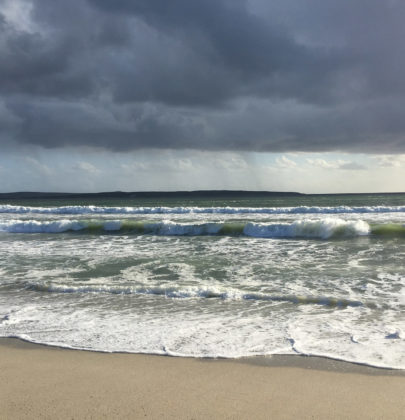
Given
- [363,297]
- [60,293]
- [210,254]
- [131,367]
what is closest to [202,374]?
[131,367]

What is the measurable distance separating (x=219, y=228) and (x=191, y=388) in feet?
51.4

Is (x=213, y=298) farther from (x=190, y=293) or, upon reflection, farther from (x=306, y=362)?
(x=306, y=362)

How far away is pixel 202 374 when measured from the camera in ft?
12.7

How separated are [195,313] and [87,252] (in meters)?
7.90

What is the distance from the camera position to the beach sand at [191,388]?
3.16 m

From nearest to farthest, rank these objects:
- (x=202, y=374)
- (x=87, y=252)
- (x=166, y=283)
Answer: (x=202, y=374)
(x=166, y=283)
(x=87, y=252)

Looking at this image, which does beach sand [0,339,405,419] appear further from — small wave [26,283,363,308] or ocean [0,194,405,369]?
small wave [26,283,363,308]

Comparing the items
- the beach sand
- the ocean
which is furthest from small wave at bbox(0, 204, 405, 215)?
the beach sand

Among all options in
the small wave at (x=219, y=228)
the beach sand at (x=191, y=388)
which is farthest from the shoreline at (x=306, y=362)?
the small wave at (x=219, y=228)

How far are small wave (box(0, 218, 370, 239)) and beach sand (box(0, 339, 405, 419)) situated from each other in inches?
508

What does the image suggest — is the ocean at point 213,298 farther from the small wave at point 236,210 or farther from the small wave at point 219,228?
the small wave at point 236,210

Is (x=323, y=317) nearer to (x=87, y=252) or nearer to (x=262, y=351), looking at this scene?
(x=262, y=351)

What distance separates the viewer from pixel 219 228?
19188 millimetres

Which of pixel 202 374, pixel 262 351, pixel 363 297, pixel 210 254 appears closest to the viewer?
pixel 202 374
